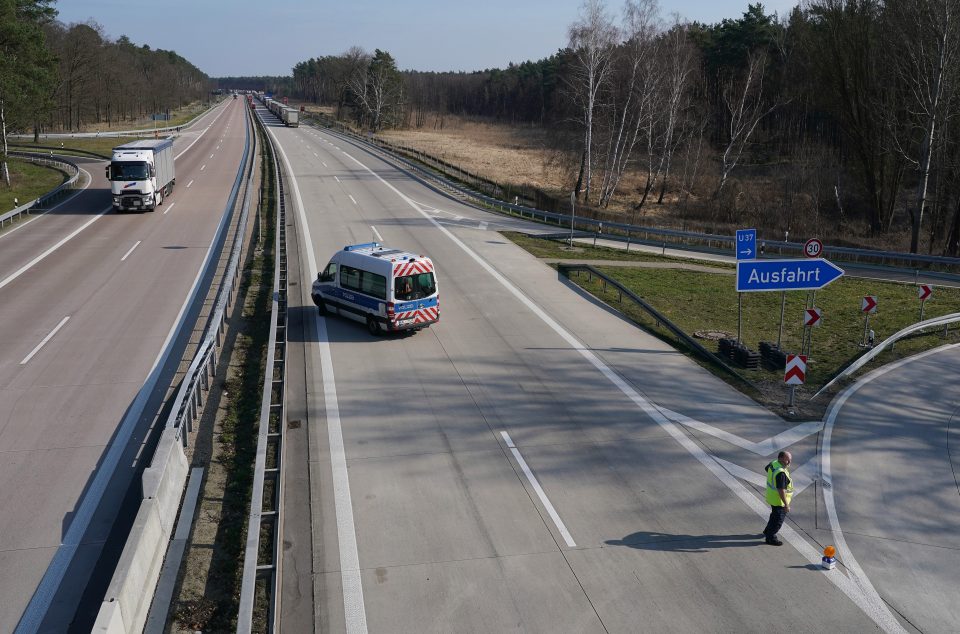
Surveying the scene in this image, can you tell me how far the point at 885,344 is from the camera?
19719mm

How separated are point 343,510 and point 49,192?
1606 inches

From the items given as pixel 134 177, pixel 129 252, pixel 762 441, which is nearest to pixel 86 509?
pixel 762 441

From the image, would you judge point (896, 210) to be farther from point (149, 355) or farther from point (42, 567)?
point (42, 567)

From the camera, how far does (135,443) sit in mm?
13367

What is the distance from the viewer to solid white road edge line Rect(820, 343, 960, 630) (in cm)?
1042

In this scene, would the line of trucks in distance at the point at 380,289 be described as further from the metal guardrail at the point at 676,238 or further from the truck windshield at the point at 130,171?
the truck windshield at the point at 130,171

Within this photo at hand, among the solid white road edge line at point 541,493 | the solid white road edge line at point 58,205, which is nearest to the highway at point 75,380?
the solid white road edge line at point 58,205

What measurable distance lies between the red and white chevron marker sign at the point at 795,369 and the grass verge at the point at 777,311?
1.00 metres

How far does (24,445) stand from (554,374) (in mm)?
10709

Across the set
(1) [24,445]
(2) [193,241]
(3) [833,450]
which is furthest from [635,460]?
(2) [193,241]

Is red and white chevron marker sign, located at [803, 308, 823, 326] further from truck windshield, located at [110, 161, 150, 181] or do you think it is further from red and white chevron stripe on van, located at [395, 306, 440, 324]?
truck windshield, located at [110, 161, 150, 181]

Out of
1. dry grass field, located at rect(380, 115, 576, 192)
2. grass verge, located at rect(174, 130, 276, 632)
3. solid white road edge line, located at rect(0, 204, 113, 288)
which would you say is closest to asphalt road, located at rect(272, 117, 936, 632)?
grass verge, located at rect(174, 130, 276, 632)

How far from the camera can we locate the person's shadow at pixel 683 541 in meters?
10.9

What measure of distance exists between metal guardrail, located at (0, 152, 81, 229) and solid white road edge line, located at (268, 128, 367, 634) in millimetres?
24531
